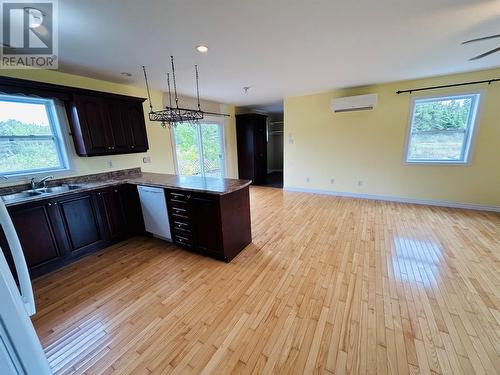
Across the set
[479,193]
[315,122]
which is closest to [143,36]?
[315,122]

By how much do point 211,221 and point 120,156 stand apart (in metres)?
2.28

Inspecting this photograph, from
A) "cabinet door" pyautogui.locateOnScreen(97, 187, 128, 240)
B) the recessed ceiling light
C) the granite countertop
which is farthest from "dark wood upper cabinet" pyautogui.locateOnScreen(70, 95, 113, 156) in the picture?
the recessed ceiling light

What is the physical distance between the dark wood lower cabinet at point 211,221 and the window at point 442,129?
12.5 ft

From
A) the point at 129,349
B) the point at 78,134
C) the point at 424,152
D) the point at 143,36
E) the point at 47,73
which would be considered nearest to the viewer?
the point at 129,349

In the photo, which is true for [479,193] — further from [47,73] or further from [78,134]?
[47,73]

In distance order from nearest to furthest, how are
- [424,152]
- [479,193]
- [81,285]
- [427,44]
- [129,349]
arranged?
[129,349], [81,285], [427,44], [479,193], [424,152]

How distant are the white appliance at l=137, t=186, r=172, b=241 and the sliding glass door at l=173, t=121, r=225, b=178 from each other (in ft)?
5.60

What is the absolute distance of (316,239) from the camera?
2898mm

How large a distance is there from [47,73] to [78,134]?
792 mm

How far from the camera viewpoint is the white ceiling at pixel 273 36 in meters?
1.60

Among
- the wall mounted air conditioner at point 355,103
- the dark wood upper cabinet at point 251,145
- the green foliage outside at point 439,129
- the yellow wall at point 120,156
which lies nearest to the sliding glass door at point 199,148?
the yellow wall at point 120,156

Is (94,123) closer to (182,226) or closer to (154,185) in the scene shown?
(154,185)

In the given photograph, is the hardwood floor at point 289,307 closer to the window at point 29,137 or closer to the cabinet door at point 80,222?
the cabinet door at point 80,222

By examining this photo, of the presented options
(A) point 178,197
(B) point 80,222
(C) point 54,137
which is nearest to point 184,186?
(A) point 178,197
